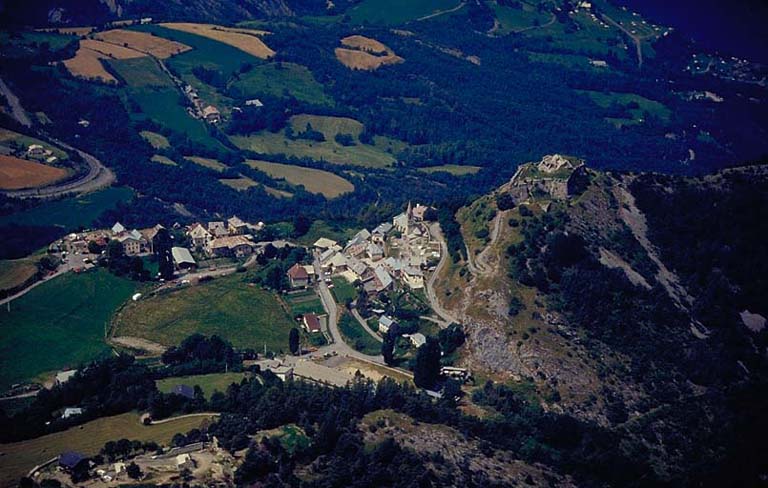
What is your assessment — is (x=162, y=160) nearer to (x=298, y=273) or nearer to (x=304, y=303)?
(x=298, y=273)

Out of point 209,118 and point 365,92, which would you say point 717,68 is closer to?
point 365,92

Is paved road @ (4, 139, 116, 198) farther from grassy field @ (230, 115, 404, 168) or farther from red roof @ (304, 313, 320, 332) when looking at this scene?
red roof @ (304, 313, 320, 332)

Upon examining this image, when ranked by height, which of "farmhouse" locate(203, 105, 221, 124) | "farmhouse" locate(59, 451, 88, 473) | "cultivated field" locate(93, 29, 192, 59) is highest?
"farmhouse" locate(59, 451, 88, 473)

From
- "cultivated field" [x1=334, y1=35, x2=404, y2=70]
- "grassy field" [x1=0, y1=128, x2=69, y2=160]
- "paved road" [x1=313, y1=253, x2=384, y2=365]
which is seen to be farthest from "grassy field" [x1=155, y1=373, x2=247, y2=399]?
"cultivated field" [x1=334, y1=35, x2=404, y2=70]

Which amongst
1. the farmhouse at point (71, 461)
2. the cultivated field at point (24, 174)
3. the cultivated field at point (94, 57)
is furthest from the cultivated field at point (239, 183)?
the farmhouse at point (71, 461)

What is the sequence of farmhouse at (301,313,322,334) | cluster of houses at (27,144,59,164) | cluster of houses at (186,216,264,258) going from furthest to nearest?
cluster of houses at (27,144,59,164) < cluster of houses at (186,216,264,258) < farmhouse at (301,313,322,334)

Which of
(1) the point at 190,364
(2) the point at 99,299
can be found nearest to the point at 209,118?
(2) the point at 99,299
